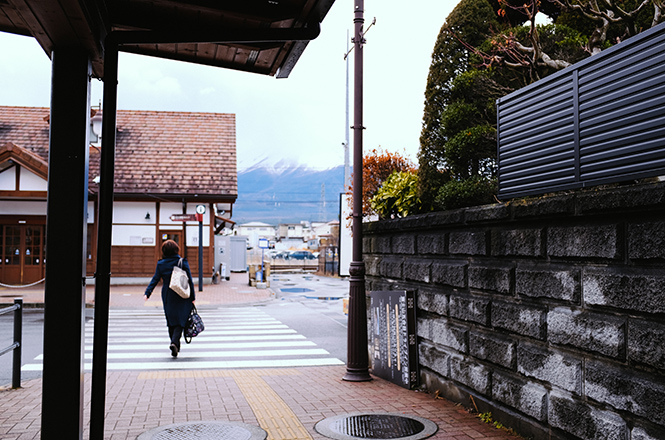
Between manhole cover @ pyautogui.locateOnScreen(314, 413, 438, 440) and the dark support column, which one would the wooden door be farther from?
the dark support column

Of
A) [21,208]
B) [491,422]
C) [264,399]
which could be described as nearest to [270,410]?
[264,399]

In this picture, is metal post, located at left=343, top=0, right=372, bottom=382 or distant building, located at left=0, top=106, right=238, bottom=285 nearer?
metal post, located at left=343, top=0, right=372, bottom=382

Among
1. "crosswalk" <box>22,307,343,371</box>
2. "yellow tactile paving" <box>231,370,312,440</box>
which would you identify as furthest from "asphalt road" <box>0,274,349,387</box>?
"yellow tactile paving" <box>231,370,312,440</box>

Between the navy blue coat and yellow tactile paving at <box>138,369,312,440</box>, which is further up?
the navy blue coat

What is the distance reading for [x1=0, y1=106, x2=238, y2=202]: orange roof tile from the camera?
100ft

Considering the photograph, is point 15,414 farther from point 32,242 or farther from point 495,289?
point 32,242

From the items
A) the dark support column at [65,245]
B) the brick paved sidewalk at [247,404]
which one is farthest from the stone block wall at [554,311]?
the dark support column at [65,245]

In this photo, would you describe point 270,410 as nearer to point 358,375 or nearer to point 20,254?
point 358,375

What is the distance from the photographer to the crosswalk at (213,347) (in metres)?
10.4

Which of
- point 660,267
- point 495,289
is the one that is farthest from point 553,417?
point 660,267

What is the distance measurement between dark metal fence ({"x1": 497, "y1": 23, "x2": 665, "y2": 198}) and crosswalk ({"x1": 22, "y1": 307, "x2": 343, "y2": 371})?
5.82 m

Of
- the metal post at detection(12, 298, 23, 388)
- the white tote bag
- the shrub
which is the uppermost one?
the shrub

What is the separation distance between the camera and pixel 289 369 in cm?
977

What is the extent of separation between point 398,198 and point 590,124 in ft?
14.4
